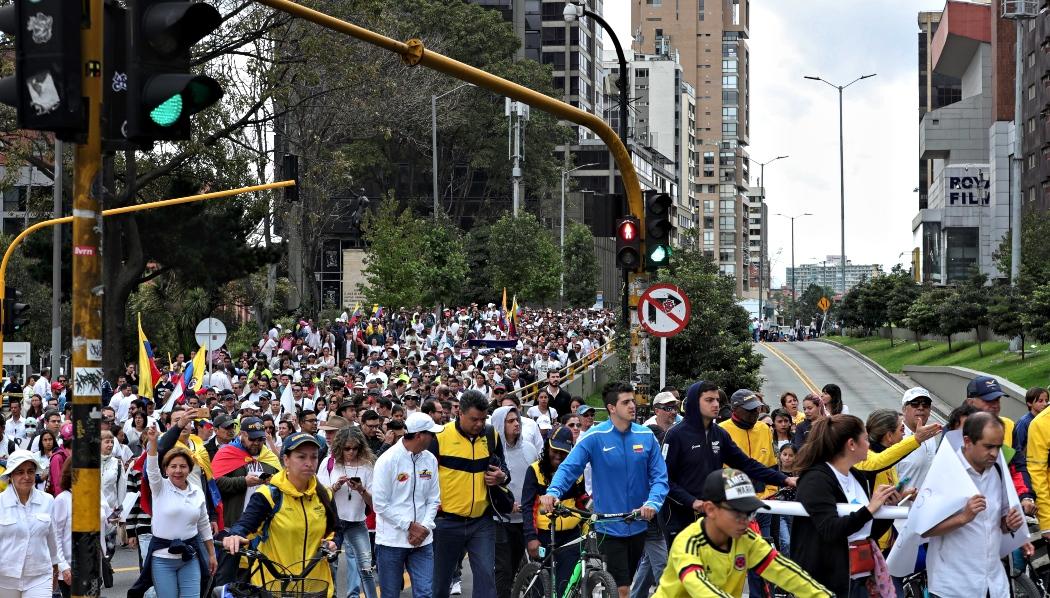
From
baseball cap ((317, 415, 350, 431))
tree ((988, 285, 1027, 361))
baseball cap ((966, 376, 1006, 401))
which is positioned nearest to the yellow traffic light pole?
baseball cap ((317, 415, 350, 431))

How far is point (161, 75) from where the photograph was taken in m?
6.71

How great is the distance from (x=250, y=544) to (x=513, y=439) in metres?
3.74

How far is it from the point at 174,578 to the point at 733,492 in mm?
5357

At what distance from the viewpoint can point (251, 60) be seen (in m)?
36.0

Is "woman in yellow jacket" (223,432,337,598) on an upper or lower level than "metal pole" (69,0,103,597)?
lower

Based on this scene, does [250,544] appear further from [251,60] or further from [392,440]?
[251,60]

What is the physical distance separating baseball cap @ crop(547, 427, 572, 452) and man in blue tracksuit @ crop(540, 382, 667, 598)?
104 cm

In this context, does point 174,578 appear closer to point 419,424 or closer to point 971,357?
point 419,424

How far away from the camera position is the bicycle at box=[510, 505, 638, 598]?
9.62 m

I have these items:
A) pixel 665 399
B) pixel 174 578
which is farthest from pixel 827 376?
pixel 174 578

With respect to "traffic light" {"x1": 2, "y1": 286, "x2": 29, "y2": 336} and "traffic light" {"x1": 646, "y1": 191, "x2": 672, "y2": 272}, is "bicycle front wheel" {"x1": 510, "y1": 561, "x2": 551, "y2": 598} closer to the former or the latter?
"traffic light" {"x1": 646, "y1": 191, "x2": 672, "y2": 272}

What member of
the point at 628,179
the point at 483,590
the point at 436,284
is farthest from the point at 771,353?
Result: the point at 483,590

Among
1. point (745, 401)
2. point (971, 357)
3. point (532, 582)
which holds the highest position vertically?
point (745, 401)

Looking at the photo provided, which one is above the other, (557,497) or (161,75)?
(161,75)
